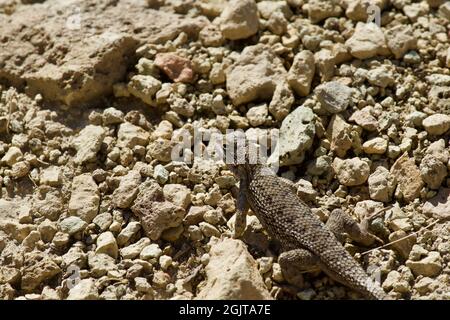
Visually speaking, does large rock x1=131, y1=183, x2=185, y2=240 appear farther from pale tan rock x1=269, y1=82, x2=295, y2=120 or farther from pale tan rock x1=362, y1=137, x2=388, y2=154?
pale tan rock x1=362, y1=137, x2=388, y2=154

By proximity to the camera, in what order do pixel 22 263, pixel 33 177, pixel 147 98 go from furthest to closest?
pixel 147 98 < pixel 33 177 < pixel 22 263

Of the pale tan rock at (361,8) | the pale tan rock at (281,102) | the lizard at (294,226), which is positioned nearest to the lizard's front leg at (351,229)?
the lizard at (294,226)

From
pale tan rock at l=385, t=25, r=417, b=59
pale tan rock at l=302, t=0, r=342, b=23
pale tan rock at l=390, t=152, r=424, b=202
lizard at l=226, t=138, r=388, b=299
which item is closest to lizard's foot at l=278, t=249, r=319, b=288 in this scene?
lizard at l=226, t=138, r=388, b=299

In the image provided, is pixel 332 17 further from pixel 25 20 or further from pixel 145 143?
pixel 25 20

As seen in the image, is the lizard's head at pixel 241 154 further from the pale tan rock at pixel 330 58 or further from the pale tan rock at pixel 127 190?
the pale tan rock at pixel 330 58

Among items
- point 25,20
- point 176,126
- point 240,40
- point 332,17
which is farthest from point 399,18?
point 25,20

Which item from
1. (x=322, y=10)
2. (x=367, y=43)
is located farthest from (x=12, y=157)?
(x=367, y=43)
